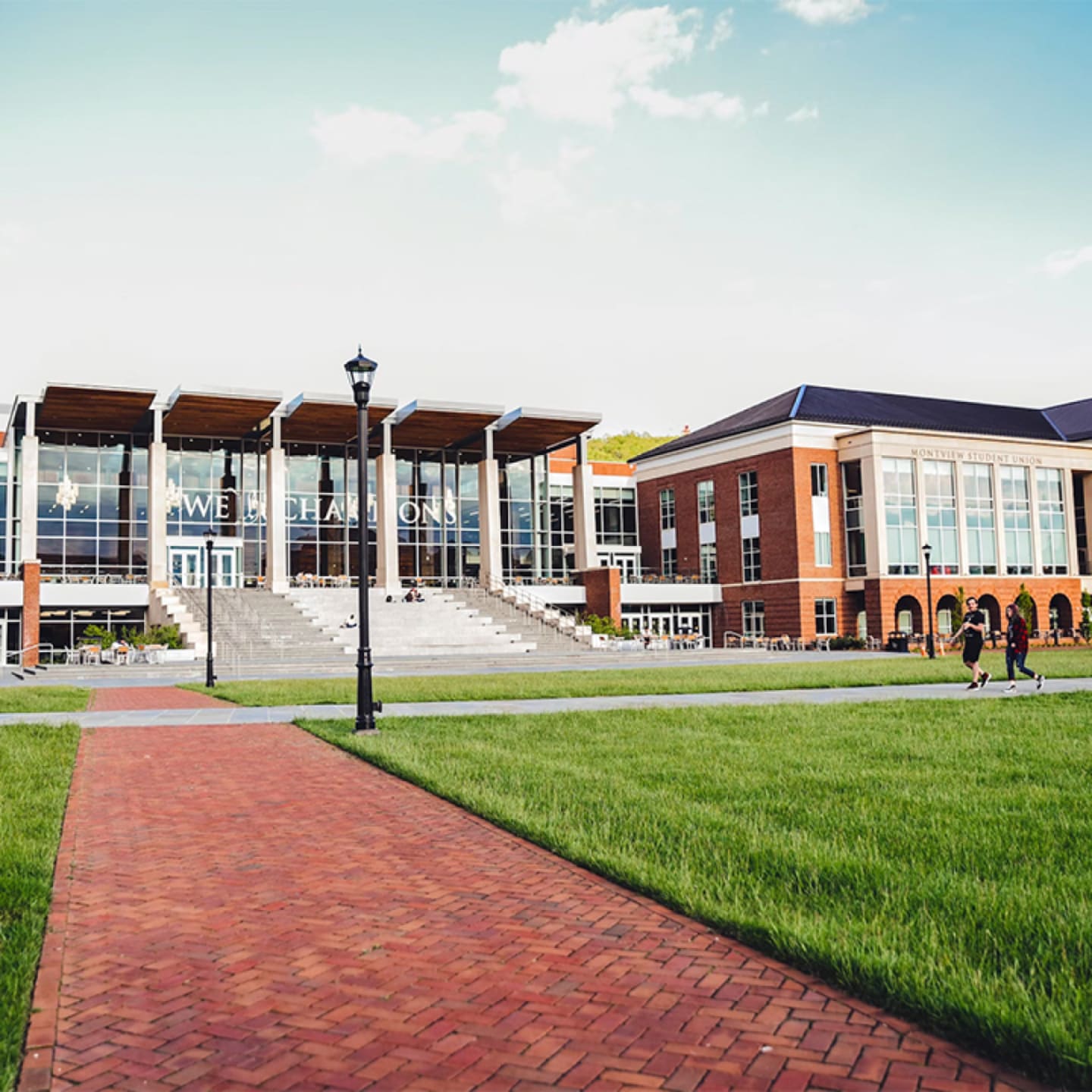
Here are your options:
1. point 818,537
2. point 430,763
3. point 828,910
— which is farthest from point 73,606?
point 828,910

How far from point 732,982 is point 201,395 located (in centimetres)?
4542

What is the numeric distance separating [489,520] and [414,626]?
1090 centimetres

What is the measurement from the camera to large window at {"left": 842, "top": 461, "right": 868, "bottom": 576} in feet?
176

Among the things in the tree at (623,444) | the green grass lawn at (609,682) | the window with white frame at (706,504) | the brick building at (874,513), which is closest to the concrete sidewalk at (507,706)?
the green grass lawn at (609,682)

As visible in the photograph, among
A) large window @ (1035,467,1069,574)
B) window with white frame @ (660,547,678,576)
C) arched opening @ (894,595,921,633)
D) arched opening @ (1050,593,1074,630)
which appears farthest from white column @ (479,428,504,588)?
arched opening @ (1050,593,1074,630)

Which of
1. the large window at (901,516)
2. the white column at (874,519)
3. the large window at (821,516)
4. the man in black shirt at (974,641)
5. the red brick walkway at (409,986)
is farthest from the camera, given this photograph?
the large window at (821,516)

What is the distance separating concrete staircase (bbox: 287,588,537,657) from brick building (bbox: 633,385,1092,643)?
14.9 meters

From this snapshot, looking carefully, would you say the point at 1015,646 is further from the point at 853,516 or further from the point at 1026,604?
the point at 1026,604

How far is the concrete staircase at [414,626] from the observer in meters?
43.8

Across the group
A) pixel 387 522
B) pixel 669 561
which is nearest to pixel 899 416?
pixel 669 561

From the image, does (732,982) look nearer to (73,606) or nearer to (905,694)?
(905,694)

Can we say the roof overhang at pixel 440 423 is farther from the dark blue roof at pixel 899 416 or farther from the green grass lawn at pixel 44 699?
the green grass lawn at pixel 44 699

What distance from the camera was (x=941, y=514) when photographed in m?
55.0

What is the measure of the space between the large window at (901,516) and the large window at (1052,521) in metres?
9.43
